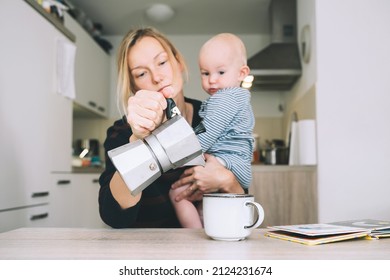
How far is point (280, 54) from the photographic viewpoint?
295 centimetres

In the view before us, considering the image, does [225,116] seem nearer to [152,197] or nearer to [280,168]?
[152,197]

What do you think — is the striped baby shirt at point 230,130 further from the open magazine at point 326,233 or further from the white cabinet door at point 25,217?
the white cabinet door at point 25,217

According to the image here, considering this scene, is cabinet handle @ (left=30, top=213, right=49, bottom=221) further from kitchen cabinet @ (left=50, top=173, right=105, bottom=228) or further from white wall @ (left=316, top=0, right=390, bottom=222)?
white wall @ (left=316, top=0, right=390, bottom=222)

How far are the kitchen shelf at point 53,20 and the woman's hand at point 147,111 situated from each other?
158cm

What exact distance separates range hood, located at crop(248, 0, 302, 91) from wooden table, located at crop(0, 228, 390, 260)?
2164 millimetres

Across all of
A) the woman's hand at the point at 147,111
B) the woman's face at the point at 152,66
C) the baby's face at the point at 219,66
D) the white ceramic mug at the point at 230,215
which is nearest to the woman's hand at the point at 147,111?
the woman's hand at the point at 147,111

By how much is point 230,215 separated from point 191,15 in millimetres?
2975

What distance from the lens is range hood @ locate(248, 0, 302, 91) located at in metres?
2.88

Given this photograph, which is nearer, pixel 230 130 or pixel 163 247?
pixel 163 247

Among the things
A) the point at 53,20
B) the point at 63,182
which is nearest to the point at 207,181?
the point at 63,182

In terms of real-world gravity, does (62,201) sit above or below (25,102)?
below

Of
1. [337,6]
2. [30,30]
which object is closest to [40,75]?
[30,30]

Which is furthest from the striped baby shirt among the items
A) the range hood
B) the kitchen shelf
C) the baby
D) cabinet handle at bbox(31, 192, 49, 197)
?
the range hood
